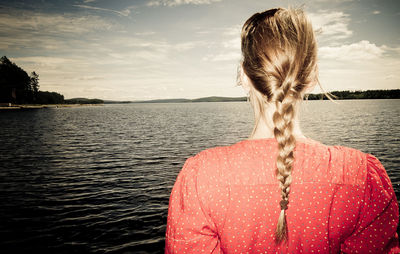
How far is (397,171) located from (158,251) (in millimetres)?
16356

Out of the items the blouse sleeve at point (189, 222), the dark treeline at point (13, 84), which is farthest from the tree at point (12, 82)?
the blouse sleeve at point (189, 222)

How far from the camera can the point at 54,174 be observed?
44.9 feet

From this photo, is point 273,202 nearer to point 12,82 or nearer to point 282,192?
point 282,192

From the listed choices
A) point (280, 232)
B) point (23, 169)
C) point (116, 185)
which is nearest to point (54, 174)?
point (23, 169)

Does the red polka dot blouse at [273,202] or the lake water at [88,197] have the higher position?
the red polka dot blouse at [273,202]

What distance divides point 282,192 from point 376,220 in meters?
0.64

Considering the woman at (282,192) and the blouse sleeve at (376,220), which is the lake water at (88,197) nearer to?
the woman at (282,192)

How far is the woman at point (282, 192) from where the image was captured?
1292 millimetres

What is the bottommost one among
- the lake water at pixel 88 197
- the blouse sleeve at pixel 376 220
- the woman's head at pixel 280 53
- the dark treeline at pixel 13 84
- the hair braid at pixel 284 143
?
the lake water at pixel 88 197

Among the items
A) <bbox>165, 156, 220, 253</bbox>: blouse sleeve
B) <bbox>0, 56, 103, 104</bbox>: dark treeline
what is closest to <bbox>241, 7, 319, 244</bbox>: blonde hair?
<bbox>165, 156, 220, 253</bbox>: blouse sleeve

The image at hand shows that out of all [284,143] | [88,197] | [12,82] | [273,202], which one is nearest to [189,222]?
[273,202]

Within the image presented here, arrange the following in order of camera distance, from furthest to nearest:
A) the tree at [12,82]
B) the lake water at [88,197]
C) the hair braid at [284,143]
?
the tree at [12,82], the lake water at [88,197], the hair braid at [284,143]

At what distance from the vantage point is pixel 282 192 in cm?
129

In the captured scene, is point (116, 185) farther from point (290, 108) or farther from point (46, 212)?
point (290, 108)
